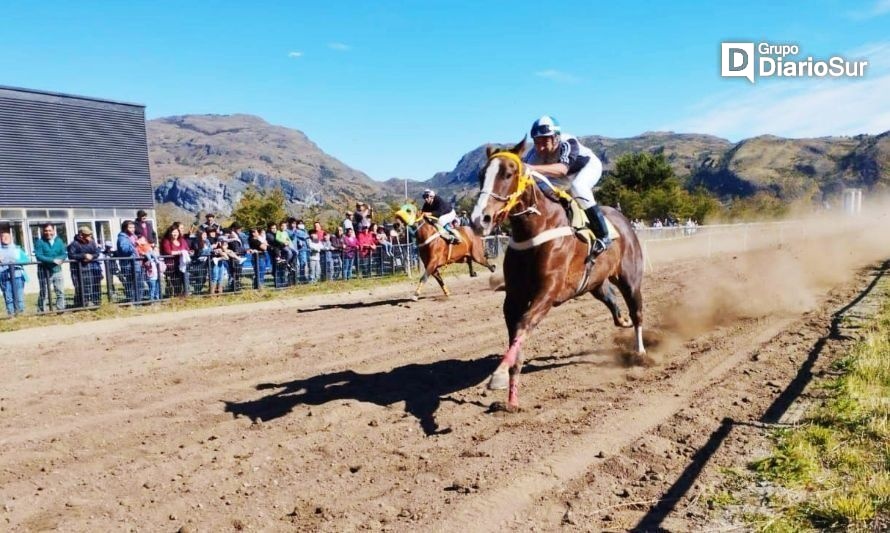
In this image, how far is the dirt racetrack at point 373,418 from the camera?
12.5 ft

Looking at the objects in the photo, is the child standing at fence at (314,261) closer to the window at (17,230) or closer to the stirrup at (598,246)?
the stirrup at (598,246)

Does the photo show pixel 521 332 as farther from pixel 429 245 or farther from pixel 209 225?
pixel 209 225

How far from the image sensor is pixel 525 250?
5.91m

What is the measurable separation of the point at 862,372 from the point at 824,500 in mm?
3134

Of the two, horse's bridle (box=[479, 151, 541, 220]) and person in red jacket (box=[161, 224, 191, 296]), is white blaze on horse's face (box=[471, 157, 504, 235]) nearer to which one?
horse's bridle (box=[479, 151, 541, 220])

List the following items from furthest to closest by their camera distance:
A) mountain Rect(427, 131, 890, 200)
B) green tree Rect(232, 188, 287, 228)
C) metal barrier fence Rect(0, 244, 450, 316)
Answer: mountain Rect(427, 131, 890, 200)
green tree Rect(232, 188, 287, 228)
metal barrier fence Rect(0, 244, 450, 316)

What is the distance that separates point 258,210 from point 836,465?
1664 inches

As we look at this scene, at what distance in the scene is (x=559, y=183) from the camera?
6.98m

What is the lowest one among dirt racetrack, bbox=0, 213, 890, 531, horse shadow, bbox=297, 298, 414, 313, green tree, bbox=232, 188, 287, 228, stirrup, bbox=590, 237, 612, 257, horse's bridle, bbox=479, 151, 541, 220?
dirt racetrack, bbox=0, 213, 890, 531

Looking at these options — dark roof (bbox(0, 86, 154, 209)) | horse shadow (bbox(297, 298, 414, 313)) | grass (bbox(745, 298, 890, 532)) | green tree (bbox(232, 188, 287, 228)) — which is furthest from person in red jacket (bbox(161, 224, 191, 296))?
green tree (bbox(232, 188, 287, 228))

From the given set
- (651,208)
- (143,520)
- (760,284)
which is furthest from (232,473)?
(651,208)

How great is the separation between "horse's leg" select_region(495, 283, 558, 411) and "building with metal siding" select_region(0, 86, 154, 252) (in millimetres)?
29730

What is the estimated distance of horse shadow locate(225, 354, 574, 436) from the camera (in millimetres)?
5871

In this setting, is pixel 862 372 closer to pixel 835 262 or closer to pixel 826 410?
pixel 826 410
